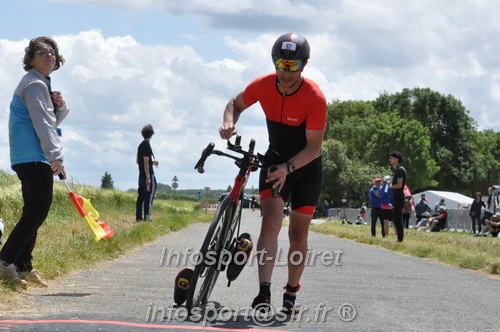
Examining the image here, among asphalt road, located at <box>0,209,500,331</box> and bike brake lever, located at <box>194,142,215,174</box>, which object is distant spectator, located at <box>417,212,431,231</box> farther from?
bike brake lever, located at <box>194,142,215,174</box>

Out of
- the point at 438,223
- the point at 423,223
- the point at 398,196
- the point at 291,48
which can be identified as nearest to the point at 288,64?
the point at 291,48

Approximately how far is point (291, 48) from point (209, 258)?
171 cm

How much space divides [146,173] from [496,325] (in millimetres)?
11481

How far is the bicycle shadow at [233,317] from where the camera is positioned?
5.73m

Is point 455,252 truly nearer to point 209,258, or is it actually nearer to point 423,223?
point 209,258

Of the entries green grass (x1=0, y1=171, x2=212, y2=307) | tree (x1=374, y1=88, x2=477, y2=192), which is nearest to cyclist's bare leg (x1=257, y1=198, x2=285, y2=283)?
green grass (x1=0, y1=171, x2=212, y2=307)

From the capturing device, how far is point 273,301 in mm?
7391

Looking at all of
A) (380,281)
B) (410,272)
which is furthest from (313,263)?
(380,281)

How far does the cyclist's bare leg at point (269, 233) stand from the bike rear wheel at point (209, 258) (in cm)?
31

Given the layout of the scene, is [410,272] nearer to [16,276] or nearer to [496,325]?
[496,325]

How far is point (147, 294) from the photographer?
24.5 feet

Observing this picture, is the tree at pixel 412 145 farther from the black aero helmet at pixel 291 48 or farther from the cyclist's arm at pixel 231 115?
the black aero helmet at pixel 291 48

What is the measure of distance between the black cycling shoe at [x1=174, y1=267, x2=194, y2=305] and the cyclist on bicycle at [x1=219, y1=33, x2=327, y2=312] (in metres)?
0.56

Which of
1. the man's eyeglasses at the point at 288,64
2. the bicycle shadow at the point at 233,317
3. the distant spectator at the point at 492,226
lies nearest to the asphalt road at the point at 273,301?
the bicycle shadow at the point at 233,317
